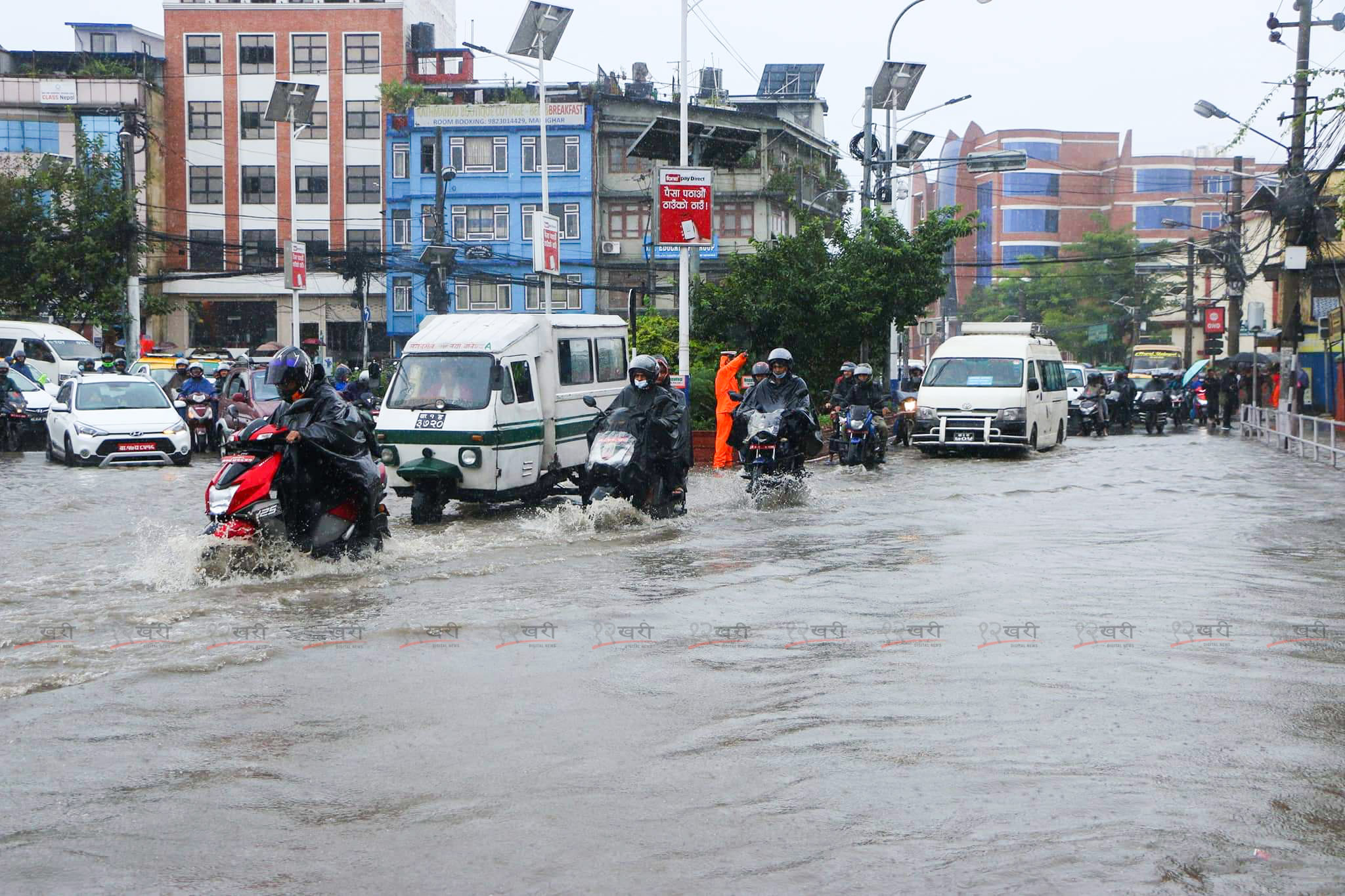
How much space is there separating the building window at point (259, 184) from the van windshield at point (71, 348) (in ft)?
90.9

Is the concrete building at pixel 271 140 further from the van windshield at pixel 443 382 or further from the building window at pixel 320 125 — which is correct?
the van windshield at pixel 443 382

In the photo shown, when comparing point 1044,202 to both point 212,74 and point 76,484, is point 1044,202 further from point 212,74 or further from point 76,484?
point 76,484

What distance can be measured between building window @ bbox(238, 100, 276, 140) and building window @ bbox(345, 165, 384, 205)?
3.48 meters

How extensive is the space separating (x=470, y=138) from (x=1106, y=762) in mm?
54137

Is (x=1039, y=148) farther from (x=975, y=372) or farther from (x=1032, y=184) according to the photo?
(x=975, y=372)

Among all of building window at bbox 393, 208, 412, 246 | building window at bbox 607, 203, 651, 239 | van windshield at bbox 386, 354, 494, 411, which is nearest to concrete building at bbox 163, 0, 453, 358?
building window at bbox 393, 208, 412, 246

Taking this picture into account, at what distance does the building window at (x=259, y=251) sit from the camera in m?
59.4

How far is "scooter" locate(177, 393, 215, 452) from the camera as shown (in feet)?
84.2

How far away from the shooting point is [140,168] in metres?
59.8

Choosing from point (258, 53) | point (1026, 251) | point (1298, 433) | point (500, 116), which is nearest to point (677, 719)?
point (1298, 433)

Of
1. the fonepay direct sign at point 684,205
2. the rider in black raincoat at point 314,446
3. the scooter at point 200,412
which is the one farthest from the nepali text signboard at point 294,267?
the rider in black raincoat at point 314,446

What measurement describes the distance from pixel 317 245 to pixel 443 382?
1873 inches

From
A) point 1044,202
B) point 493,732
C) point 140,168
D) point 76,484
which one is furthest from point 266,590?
point 1044,202

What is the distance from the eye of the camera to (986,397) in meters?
25.9
